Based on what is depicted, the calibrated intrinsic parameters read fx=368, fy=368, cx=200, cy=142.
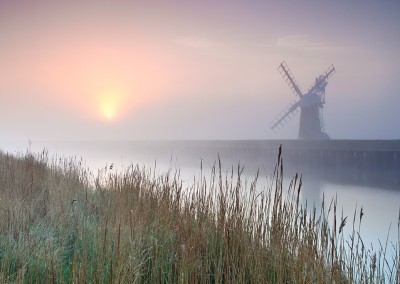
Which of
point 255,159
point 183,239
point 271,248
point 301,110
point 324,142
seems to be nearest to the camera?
point 183,239

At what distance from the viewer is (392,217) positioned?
Result: 787 inches

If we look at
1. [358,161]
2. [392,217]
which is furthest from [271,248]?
[358,161]

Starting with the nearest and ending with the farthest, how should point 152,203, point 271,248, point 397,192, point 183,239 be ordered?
1. point 183,239
2. point 271,248
3. point 152,203
4. point 397,192

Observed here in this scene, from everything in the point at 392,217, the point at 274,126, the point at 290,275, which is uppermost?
the point at 274,126

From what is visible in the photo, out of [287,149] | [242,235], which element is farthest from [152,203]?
[287,149]

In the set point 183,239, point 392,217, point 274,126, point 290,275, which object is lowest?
point 392,217

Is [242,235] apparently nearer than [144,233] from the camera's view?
Yes

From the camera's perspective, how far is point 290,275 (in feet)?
12.5

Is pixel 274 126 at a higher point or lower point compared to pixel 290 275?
higher

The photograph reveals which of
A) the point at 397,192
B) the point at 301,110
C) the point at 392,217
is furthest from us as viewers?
the point at 301,110

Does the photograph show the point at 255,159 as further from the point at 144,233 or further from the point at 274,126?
the point at 144,233

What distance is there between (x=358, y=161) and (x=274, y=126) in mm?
15000

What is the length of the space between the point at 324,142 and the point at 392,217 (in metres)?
41.0

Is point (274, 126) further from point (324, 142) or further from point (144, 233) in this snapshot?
point (144, 233)
